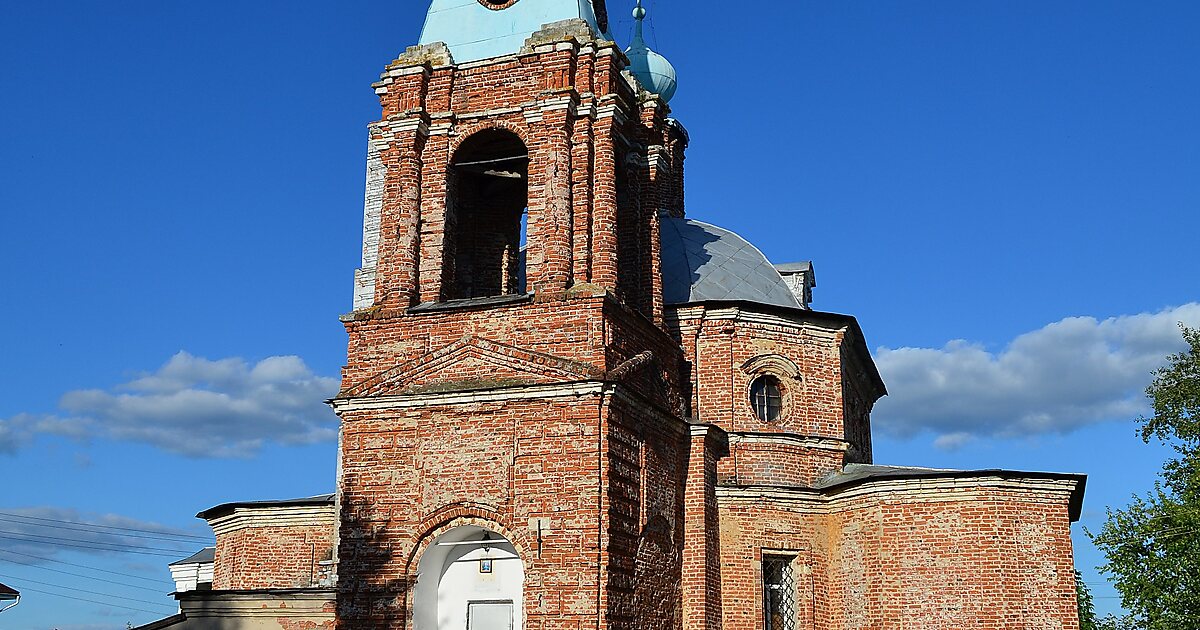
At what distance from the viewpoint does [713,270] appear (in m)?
18.7

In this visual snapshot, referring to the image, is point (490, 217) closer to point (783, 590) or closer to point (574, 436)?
point (574, 436)

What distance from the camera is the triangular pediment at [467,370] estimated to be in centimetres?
1313

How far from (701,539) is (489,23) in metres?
7.20

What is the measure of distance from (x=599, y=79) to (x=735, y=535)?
624cm

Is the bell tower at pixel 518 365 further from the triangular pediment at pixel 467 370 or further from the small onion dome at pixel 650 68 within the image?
the small onion dome at pixel 650 68

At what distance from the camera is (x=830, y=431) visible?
1750 cm

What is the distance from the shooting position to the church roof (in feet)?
50.3

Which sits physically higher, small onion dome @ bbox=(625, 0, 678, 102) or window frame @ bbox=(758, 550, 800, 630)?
small onion dome @ bbox=(625, 0, 678, 102)

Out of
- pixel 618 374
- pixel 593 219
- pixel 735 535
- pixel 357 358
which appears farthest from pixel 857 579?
pixel 357 358

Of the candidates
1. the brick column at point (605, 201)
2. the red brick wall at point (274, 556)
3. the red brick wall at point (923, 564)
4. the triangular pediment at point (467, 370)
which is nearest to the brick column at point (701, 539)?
the red brick wall at point (923, 564)

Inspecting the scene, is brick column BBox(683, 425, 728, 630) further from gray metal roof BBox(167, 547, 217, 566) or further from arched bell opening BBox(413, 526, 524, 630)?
gray metal roof BBox(167, 547, 217, 566)

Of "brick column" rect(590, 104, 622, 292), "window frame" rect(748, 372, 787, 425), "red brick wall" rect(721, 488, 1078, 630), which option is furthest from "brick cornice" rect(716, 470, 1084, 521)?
"brick column" rect(590, 104, 622, 292)

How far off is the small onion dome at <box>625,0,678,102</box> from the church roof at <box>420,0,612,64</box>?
770 cm

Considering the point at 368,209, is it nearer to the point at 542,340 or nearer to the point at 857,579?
the point at 542,340
